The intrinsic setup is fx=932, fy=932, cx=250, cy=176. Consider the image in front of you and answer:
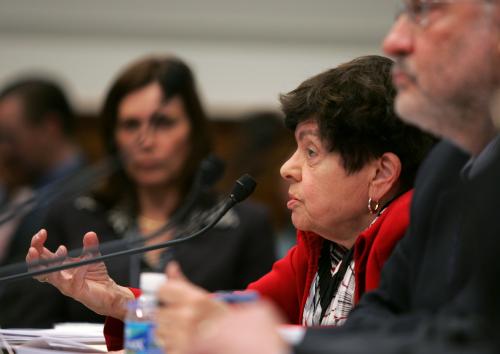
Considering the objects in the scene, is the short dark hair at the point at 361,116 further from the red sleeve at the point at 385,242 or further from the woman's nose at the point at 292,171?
the red sleeve at the point at 385,242

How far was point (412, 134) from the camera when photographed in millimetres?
1944

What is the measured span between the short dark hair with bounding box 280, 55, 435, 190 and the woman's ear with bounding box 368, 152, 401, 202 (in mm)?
20

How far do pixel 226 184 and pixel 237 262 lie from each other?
0.79 metres

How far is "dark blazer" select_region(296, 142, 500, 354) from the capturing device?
1202 mm

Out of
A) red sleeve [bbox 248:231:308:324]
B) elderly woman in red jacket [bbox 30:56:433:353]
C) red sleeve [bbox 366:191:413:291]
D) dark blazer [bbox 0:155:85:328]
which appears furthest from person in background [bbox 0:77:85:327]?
red sleeve [bbox 366:191:413:291]

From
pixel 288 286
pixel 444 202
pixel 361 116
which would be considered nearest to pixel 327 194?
pixel 361 116

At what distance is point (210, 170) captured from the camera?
258 centimetres

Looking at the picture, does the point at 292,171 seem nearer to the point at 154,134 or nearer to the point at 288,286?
the point at 288,286

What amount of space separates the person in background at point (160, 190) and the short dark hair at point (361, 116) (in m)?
1.36

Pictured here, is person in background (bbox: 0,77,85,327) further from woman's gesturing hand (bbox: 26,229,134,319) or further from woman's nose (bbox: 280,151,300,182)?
woman's nose (bbox: 280,151,300,182)

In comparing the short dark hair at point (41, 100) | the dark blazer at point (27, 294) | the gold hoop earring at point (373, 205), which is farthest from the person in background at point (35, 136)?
the gold hoop earring at point (373, 205)

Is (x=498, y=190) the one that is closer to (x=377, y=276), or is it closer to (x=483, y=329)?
(x=483, y=329)

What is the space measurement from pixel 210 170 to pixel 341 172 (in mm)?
705

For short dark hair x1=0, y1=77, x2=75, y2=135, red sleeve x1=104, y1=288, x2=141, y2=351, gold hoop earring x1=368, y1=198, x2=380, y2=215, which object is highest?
short dark hair x1=0, y1=77, x2=75, y2=135
